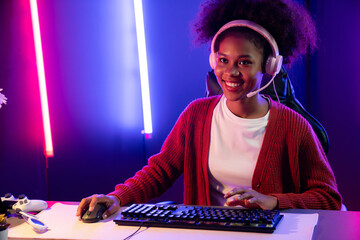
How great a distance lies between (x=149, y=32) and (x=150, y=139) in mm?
753

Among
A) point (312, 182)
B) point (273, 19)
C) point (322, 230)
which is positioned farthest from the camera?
point (273, 19)

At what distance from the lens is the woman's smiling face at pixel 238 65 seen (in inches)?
61.2

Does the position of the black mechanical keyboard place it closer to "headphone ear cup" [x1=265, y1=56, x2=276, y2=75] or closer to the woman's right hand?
the woman's right hand

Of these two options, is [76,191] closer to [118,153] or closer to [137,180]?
[118,153]

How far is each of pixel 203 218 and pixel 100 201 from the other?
0.35 metres

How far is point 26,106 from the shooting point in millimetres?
2756

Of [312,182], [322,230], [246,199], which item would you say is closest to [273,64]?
[312,182]

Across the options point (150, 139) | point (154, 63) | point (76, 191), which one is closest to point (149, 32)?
point (154, 63)

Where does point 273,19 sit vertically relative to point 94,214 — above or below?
above

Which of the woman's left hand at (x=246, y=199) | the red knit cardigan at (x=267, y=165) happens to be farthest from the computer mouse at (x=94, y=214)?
the woman's left hand at (x=246, y=199)

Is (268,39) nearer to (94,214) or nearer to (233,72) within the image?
(233,72)

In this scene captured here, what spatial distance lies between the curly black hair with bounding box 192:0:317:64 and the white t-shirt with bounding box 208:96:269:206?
29 cm

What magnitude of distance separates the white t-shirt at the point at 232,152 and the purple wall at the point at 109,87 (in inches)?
52.8

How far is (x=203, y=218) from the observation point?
1.13 m
